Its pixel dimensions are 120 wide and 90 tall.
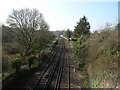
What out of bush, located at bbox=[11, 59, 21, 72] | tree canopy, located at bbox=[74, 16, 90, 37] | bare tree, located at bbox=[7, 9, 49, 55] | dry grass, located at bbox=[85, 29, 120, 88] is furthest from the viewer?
tree canopy, located at bbox=[74, 16, 90, 37]

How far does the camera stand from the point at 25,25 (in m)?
30.3

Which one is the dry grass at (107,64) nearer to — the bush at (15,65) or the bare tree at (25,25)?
the bush at (15,65)

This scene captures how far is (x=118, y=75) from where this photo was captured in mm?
10602

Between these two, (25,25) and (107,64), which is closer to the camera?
(107,64)

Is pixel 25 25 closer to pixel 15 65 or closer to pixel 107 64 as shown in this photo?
pixel 15 65

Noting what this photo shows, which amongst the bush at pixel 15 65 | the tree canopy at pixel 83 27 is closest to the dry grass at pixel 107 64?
the bush at pixel 15 65

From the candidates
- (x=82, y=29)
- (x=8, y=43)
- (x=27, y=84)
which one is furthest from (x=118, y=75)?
(x=82, y=29)

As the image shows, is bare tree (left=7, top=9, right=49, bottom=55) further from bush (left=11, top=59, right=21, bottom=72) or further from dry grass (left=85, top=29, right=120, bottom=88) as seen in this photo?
dry grass (left=85, top=29, right=120, bottom=88)

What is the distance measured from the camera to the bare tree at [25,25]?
29203 mm

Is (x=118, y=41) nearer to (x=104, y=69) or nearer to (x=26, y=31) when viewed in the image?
(x=104, y=69)

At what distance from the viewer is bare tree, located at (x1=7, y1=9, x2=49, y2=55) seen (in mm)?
29203

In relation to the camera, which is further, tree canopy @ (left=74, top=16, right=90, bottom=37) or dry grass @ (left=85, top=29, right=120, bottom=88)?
tree canopy @ (left=74, top=16, right=90, bottom=37)

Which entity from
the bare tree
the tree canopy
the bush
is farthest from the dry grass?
the tree canopy

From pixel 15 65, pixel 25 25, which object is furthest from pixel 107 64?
pixel 25 25
